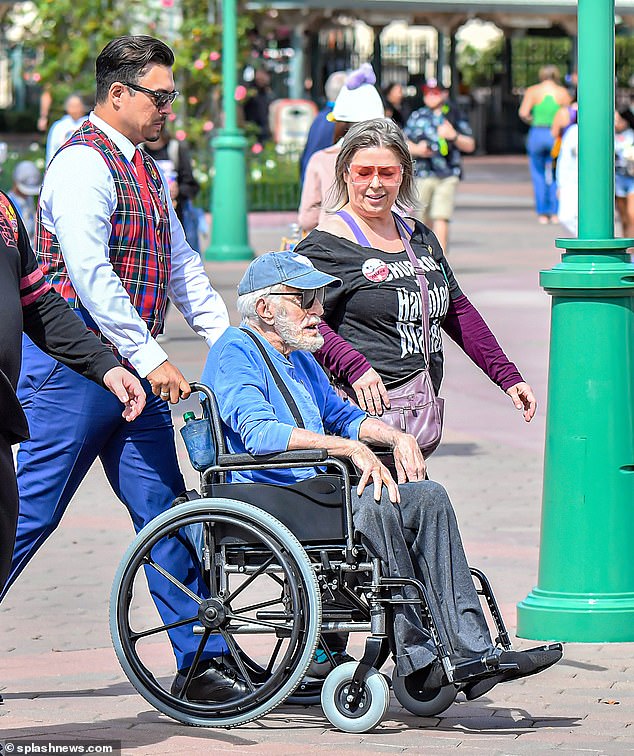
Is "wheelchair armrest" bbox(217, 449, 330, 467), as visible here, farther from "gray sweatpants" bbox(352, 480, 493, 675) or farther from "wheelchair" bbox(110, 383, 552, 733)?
"gray sweatpants" bbox(352, 480, 493, 675)

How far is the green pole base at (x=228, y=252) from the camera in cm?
1883

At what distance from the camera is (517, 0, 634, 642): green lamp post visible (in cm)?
573

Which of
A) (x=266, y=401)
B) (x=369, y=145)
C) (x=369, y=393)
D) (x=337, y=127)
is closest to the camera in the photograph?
(x=266, y=401)

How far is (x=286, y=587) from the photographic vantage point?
473 centimetres

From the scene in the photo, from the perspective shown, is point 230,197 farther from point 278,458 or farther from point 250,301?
point 278,458

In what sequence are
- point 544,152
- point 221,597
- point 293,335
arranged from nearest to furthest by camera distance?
point 221,597 → point 293,335 → point 544,152

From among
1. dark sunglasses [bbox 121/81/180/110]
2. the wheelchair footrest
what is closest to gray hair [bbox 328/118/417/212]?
dark sunglasses [bbox 121/81/180/110]

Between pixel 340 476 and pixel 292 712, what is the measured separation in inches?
30.5

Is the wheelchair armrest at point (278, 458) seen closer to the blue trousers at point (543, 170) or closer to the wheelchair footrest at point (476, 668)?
the wheelchair footrest at point (476, 668)

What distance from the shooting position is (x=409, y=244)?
224 inches

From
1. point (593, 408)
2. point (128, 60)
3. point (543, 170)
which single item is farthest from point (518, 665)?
point (543, 170)

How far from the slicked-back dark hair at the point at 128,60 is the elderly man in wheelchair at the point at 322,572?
0.88m

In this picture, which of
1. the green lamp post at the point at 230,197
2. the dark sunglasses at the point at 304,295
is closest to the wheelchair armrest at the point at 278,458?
the dark sunglasses at the point at 304,295

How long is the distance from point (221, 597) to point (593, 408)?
1.57m
